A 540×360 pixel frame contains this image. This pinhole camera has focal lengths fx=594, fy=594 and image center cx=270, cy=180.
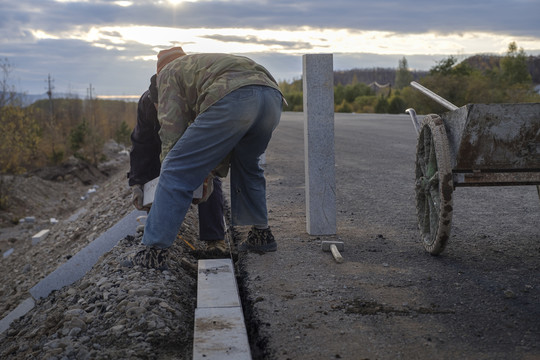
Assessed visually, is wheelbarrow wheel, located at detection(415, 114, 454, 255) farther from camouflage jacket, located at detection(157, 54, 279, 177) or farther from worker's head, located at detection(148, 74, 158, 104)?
worker's head, located at detection(148, 74, 158, 104)

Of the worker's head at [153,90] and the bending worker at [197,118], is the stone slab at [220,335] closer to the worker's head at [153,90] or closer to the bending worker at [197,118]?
the bending worker at [197,118]

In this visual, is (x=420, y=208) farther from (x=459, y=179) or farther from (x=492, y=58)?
(x=492, y=58)

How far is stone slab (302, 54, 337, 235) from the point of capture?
15.4 feet

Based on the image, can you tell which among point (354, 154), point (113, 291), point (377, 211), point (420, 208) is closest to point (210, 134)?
point (113, 291)

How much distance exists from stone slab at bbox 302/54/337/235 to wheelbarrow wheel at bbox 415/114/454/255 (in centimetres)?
71

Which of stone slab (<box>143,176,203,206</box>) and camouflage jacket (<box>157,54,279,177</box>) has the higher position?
camouflage jacket (<box>157,54,279,177</box>)

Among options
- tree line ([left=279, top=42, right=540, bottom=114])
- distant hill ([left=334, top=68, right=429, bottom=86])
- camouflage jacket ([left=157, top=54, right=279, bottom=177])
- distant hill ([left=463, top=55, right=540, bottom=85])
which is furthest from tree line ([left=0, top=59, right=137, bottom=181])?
distant hill ([left=334, top=68, right=429, bottom=86])

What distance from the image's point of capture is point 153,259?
3941 millimetres

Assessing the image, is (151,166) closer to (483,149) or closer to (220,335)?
(220,335)

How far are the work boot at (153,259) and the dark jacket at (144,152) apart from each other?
638 millimetres

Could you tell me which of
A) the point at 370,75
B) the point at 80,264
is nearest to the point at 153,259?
the point at 80,264

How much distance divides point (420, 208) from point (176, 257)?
1.91 metres

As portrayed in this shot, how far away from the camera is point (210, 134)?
12.1ft

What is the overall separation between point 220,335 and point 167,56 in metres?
2.04
